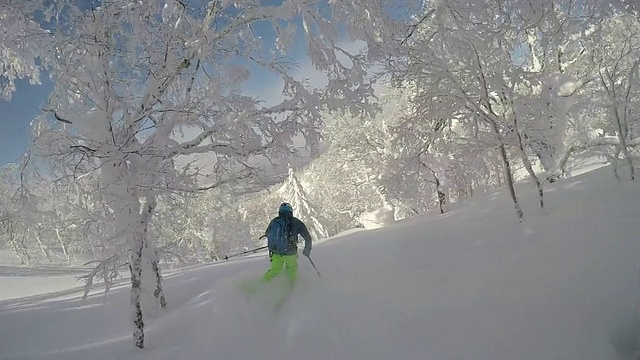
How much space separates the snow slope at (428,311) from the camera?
3.88 meters

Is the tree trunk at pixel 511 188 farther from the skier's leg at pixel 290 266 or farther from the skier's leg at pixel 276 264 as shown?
the skier's leg at pixel 276 264

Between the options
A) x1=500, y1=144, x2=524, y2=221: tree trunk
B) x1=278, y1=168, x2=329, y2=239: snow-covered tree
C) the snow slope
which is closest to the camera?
the snow slope

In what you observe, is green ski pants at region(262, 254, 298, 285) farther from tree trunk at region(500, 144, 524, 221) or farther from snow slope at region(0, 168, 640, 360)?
tree trunk at region(500, 144, 524, 221)

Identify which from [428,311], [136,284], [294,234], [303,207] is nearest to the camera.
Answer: [428,311]

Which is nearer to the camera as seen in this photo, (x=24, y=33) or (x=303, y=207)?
(x=24, y=33)

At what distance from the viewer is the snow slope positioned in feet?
12.7

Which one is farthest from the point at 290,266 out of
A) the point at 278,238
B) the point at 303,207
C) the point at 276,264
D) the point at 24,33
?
the point at 303,207

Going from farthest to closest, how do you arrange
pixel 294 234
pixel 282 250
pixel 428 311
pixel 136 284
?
pixel 294 234, pixel 282 250, pixel 136 284, pixel 428 311

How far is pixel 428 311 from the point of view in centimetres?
470

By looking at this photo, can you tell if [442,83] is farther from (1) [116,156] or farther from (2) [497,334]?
(1) [116,156]

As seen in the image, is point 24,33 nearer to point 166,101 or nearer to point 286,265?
point 166,101

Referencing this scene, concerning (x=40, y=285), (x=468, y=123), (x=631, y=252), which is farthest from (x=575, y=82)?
(x=40, y=285)

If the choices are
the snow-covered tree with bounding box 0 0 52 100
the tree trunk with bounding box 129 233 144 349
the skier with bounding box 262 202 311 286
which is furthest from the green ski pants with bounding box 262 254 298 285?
the snow-covered tree with bounding box 0 0 52 100

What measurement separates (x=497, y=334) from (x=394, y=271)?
8.28 feet
